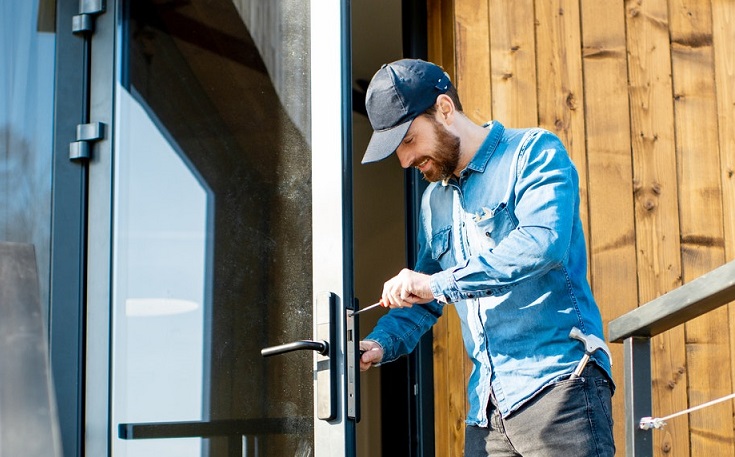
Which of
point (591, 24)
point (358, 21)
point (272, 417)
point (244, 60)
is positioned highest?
point (358, 21)

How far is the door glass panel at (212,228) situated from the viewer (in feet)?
8.20

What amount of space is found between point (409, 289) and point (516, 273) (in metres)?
0.23

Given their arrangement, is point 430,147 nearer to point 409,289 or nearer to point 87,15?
point 409,289

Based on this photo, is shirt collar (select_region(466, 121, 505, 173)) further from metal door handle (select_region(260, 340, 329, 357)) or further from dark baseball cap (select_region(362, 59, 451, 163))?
metal door handle (select_region(260, 340, 329, 357))

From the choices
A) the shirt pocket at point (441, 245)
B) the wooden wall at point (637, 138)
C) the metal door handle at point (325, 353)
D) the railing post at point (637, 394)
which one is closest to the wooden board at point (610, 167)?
the wooden wall at point (637, 138)

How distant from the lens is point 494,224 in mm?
2307

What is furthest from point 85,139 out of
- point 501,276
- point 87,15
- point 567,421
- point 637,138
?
point 637,138

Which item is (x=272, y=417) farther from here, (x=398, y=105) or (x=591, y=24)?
(x=591, y=24)

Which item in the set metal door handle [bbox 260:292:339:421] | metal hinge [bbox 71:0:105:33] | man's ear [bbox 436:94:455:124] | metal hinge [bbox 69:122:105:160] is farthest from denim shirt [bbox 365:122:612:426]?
metal hinge [bbox 71:0:105:33]

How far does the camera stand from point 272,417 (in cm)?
248

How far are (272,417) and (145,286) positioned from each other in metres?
0.58

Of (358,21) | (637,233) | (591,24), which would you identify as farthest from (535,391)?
(358,21)

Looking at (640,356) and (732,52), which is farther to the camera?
(732,52)

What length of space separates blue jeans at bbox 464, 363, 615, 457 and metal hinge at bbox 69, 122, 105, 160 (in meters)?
1.45
